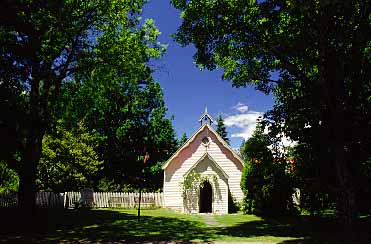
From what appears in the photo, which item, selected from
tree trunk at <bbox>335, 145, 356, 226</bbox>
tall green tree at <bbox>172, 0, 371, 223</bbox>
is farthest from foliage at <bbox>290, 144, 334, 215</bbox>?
tree trunk at <bbox>335, 145, 356, 226</bbox>

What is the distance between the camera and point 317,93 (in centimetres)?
1717

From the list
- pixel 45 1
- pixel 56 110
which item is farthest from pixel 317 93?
pixel 56 110

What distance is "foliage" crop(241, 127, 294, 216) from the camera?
25.4 meters

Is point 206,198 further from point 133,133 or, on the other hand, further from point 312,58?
point 312,58

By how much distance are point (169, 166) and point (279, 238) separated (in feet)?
65.2

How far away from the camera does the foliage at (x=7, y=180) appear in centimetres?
3079

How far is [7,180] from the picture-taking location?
108 feet

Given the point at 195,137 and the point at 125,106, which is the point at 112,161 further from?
the point at 195,137

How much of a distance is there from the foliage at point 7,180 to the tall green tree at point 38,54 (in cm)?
1358

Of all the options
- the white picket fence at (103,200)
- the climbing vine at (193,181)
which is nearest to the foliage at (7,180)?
the white picket fence at (103,200)

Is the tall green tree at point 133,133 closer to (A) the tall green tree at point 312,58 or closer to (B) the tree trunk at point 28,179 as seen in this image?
(B) the tree trunk at point 28,179

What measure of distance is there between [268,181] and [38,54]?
18.5 metres

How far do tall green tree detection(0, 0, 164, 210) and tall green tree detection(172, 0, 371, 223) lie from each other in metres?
5.86

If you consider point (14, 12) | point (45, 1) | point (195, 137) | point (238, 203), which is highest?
point (45, 1)
